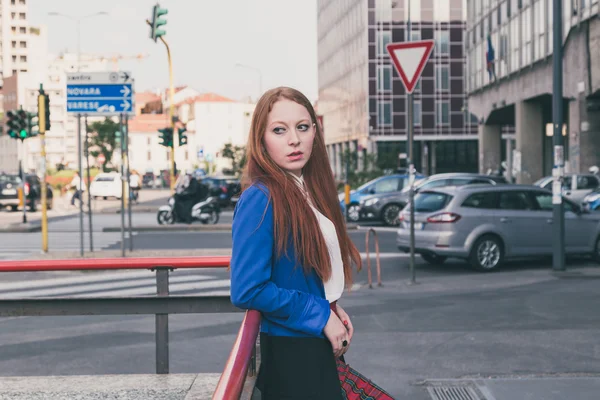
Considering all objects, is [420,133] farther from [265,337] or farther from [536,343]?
[265,337]

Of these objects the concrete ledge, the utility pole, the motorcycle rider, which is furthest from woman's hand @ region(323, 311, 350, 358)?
the motorcycle rider

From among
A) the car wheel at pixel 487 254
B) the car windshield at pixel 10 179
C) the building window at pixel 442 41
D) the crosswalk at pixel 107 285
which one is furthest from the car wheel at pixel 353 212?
the building window at pixel 442 41

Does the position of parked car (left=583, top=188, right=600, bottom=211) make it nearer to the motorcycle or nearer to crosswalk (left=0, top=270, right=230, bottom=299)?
the motorcycle

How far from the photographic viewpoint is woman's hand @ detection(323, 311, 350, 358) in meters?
2.61

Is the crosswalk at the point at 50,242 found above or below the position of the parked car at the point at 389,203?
below

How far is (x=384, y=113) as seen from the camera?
75.4m

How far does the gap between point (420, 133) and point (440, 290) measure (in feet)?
214

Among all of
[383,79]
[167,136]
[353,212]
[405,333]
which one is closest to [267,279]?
[405,333]

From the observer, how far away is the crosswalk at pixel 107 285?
1252cm

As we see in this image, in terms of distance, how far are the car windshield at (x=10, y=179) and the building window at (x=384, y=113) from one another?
40296 millimetres

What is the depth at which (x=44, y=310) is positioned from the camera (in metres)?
5.08

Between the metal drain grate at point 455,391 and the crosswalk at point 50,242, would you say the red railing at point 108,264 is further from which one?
the crosswalk at point 50,242

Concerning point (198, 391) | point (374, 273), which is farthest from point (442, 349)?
point (374, 273)

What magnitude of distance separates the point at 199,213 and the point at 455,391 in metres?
21.2
